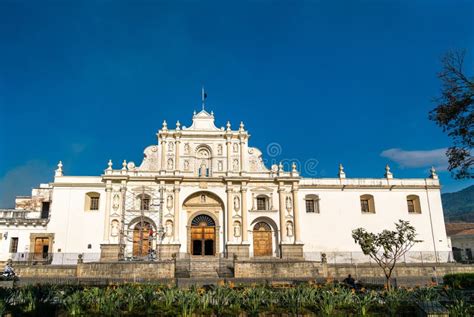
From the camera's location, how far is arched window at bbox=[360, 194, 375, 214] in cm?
3575

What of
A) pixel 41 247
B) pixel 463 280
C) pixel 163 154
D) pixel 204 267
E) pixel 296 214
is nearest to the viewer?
pixel 463 280

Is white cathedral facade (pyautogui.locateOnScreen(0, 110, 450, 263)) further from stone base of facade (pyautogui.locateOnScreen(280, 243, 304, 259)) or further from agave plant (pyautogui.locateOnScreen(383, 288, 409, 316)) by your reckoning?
agave plant (pyautogui.locateOnScreen(383, 288, 409, 316))

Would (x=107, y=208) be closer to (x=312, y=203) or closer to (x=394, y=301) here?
(x=312, y=203)

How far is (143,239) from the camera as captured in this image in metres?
32.8

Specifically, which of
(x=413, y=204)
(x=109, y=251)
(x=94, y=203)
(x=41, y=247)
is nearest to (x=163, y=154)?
(x=94, y=203)

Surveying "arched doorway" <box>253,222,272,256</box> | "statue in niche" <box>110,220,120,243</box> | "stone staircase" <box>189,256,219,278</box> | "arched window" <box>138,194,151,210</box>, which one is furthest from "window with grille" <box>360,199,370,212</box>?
"statue in niche" <box>110,220,120,243</box>

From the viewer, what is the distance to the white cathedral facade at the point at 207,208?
32344 millimetres

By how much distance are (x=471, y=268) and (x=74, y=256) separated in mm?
29288

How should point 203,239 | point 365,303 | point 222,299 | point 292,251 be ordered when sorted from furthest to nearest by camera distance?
point 203,239 → point 292,251 → point 222,299 → point 365,303

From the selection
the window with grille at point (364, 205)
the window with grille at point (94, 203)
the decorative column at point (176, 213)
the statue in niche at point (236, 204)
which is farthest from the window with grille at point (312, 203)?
the window with grille at point (94, 203)

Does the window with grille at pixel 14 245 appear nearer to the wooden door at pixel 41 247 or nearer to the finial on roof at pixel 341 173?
the wooden door at pixel 41 247

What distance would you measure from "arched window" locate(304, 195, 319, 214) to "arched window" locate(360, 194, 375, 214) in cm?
424

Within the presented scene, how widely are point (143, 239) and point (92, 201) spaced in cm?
573

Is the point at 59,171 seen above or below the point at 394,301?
above
